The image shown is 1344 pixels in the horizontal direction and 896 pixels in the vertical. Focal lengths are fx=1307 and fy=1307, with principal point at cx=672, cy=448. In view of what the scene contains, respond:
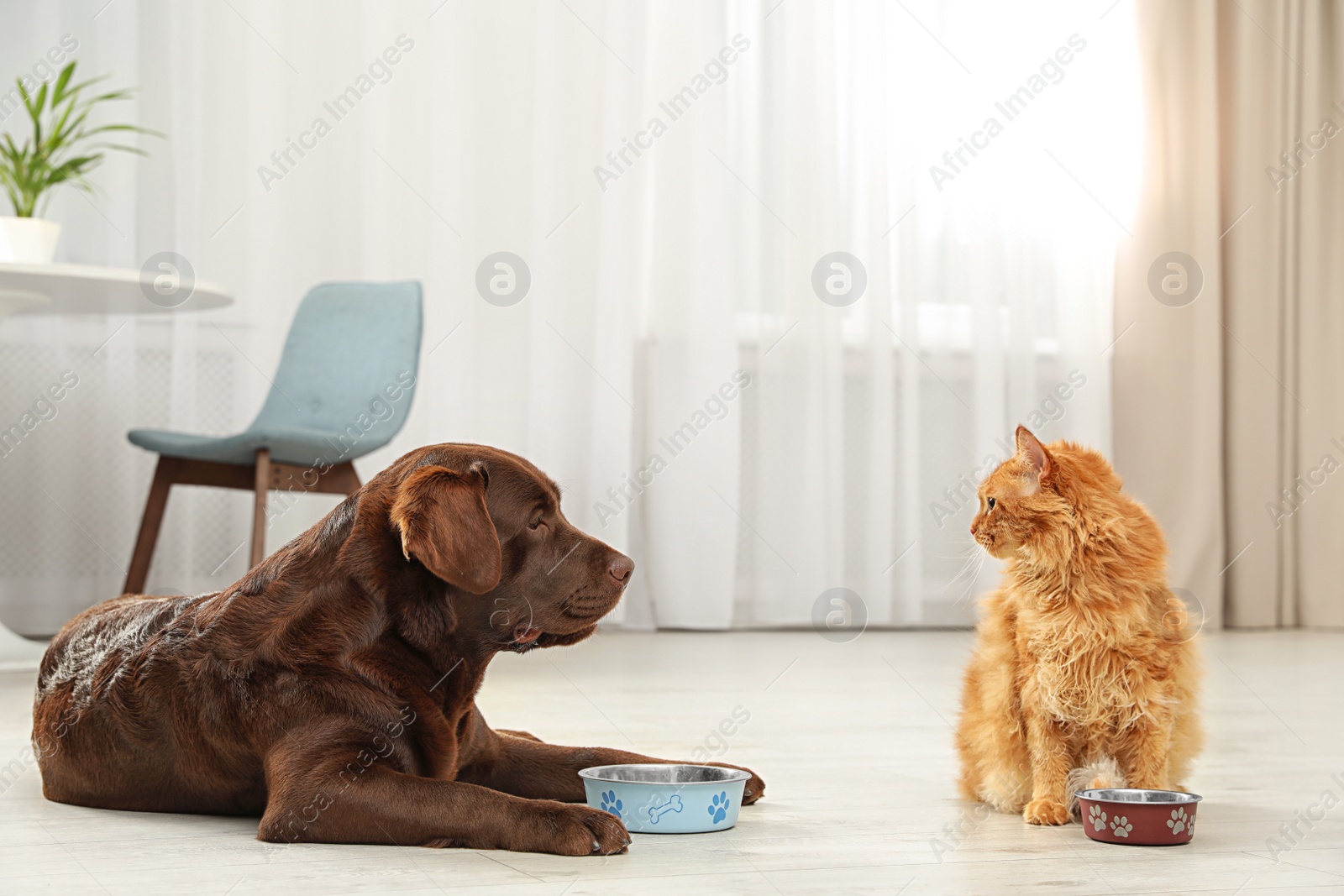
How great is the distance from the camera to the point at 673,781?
1.67 meters

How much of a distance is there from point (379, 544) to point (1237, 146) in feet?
16.0

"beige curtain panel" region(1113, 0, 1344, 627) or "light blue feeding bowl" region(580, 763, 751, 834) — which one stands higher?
"beige curtain panel" region(1113, 0, 1344, 627)

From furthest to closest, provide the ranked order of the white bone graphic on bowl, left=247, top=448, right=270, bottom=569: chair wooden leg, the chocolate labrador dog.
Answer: left=247, top=448, right=270, bottom=569: chair wooden leg, the white bone graphic on bowl, the chocolate labrador dog

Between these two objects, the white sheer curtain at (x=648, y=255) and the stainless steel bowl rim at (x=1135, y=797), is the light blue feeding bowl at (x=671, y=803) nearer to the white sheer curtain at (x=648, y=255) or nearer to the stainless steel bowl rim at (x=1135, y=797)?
the stainless steel bowl rim at (x=1135, y=797)

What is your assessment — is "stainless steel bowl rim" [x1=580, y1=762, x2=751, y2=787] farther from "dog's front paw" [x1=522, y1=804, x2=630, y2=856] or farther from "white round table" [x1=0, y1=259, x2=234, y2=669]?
"white round table" [x1=0, y1=259, x2=234, y2=669]

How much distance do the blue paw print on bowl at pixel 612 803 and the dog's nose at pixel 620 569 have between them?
0.26 metres

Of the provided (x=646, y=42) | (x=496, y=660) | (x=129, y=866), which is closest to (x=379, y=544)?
(x=129, y=866)

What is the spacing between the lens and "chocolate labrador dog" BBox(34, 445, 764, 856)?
1.44 meters

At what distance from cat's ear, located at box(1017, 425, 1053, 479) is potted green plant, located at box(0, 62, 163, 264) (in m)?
2.77

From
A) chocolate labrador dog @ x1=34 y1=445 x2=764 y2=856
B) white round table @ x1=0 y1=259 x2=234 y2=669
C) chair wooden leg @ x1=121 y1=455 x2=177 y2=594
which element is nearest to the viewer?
chocolate labrador dog @ x1=34 y1=445 x2=764 y2=856

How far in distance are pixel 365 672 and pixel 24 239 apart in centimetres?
260

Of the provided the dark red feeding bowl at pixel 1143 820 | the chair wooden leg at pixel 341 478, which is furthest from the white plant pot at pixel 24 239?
the dark red feeding bowl at pixel 1143 820

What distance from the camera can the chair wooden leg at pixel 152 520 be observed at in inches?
146

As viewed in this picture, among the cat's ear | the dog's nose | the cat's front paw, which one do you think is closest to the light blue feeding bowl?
the dog's nose
